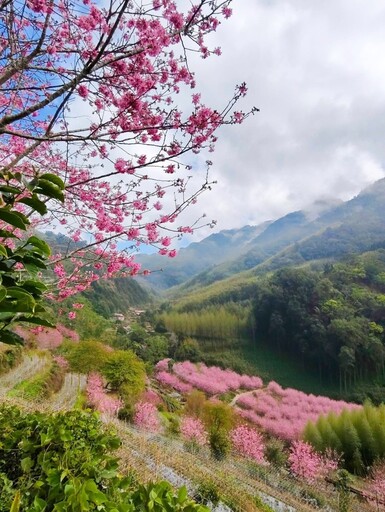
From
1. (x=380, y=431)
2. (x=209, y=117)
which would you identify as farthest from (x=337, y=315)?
(x=209, y=117)

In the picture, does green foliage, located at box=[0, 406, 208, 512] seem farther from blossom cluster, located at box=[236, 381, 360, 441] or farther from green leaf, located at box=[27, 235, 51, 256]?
blossom cluster, located at box=[236, 381, 360, 441]

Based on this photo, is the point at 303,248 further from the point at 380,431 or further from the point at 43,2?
the point at 43,2

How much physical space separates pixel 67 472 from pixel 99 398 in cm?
1603

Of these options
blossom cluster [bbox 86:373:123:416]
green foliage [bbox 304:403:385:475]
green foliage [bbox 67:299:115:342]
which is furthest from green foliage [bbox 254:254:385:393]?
blossom cluster [bbox 86:373:123:416]

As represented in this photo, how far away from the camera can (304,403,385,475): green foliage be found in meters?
15.3

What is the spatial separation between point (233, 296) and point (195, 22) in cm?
5246

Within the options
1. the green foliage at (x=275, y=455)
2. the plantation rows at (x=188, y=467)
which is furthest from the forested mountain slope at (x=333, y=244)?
the plantation rows at (x=188, y=467)

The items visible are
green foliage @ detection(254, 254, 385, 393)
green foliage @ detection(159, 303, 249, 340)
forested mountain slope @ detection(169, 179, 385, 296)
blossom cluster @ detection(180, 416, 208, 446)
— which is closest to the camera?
blossom cluster @ detection(180, 416, 208, 446)

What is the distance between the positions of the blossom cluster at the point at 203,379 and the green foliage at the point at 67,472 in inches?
1066

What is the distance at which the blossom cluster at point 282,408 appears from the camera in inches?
851

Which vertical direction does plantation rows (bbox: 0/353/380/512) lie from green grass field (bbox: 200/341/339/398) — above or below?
above

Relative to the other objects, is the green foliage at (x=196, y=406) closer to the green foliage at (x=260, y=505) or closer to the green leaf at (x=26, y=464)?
the green foliage at (x=260, y=505)

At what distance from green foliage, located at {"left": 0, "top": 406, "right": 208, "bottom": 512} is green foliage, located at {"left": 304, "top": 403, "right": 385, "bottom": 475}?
1706cm

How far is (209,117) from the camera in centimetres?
269
